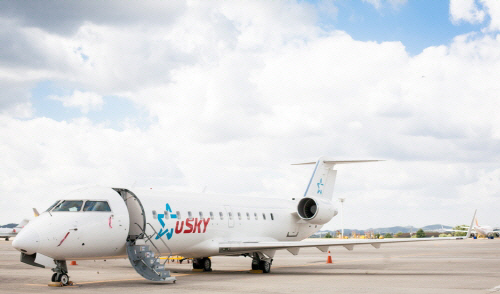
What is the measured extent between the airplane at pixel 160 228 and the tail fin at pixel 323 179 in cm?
77

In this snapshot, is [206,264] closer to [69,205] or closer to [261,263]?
[261,263]

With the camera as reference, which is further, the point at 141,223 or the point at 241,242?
the point at 241,242

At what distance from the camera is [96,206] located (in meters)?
17.6

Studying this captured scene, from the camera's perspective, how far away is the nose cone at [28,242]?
15.7 m

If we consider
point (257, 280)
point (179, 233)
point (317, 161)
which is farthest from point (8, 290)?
point (317, 161)

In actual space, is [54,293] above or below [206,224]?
below

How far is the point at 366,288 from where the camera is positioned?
16.1 metres

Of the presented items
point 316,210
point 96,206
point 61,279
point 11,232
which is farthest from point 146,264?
point 11,232

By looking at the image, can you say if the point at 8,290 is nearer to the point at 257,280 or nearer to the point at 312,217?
the point at 257,280

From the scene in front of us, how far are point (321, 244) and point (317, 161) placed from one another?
27.4ft

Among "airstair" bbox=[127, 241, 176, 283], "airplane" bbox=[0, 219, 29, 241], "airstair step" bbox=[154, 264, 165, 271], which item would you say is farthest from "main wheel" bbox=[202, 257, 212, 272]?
"airplane" bbox=[0, 219, 29, 241]

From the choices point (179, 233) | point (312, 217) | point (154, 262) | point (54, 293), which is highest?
point (312, 217)

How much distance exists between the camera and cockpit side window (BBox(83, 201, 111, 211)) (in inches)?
686

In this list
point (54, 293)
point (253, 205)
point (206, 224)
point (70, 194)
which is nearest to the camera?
point (54, 293)
